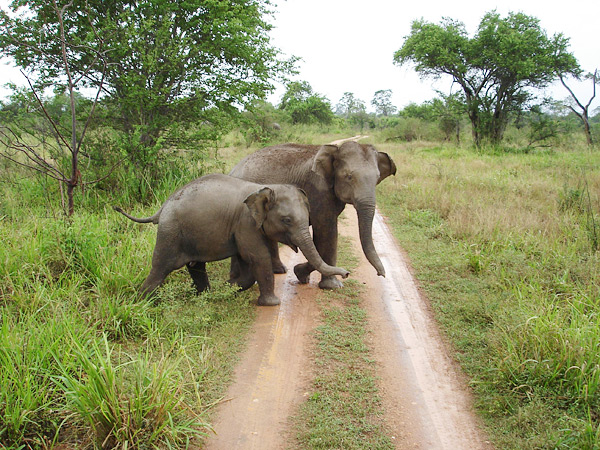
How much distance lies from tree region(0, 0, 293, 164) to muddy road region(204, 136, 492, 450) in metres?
4.60

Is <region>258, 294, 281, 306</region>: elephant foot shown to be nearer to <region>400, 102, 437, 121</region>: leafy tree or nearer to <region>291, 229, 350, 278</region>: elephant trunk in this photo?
<region>291, 229, 350, 278</region>: elephant trunk

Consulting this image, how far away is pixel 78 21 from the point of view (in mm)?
8695

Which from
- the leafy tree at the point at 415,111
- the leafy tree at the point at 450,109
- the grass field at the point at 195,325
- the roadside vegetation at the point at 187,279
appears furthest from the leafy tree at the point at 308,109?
the grass field at the point at 195,325

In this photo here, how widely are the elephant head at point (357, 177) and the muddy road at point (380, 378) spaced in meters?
0.77

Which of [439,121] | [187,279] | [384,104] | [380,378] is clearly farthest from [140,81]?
[384,104]

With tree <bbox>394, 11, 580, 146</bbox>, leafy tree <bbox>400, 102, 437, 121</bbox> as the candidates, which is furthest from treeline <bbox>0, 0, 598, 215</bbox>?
leafy tree <bbox>400, 102, 437, 121</bbox>

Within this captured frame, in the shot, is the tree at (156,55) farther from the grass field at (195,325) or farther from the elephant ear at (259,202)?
the elephant ear at (259,202)

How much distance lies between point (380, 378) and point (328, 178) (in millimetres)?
2700

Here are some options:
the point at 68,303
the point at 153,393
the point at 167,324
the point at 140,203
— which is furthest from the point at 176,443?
the point at 140,203

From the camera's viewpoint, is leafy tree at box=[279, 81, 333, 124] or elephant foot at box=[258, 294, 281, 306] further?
leafy tree at box=[279, 81, 333, 124]

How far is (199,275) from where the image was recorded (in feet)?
Result: 18.5

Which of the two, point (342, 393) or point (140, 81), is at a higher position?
point (140, 81)

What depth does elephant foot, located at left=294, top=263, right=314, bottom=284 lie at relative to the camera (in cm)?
618

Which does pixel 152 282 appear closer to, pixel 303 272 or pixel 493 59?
pixel 303 272
